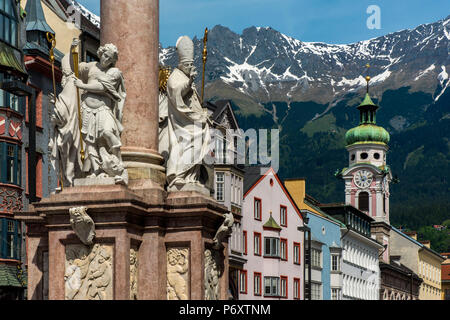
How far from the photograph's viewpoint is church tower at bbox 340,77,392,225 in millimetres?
149000

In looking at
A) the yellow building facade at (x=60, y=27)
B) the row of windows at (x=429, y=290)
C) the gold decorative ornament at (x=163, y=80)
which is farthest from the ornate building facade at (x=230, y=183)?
the row of windows at (x=429, y=290)

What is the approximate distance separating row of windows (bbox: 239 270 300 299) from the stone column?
173ft

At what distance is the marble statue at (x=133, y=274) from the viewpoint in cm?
1730

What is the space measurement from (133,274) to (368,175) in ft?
440

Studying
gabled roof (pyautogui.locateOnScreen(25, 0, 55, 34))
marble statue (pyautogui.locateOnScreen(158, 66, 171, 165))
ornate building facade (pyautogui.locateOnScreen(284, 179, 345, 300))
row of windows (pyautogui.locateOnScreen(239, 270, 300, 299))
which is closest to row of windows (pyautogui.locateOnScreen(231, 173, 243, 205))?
row of windows (pyautogui.locateOnScreen(239, 270, 300, 299))

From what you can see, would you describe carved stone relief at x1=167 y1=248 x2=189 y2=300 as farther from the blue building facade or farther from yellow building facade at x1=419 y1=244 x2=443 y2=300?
yellow building facade at x1=419 y1=244 x2=443 y2=300

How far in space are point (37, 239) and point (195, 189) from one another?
295 centimetres

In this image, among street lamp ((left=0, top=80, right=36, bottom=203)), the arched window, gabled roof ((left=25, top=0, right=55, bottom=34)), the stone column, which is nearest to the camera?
the stone column

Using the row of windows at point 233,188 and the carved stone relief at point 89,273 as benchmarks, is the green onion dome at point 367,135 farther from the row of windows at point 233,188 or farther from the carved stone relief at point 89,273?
the carved stone relief at point 89,273

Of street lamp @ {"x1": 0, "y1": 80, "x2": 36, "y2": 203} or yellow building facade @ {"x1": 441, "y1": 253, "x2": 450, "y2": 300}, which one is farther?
yellow building facade @ {"x1": 441, "y1": 253, "x2": 450, "y2": 300}

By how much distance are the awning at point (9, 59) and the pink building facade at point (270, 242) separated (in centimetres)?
3124

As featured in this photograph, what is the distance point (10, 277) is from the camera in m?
40.8

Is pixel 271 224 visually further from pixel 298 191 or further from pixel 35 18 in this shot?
pixel 35 18

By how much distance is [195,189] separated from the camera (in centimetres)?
1845
